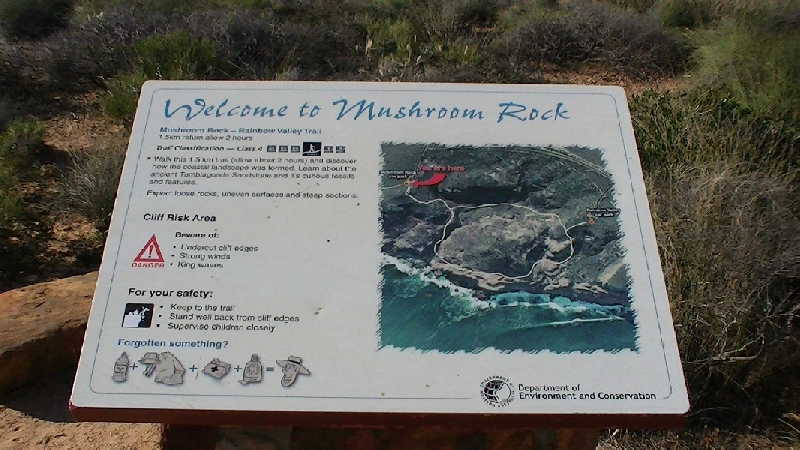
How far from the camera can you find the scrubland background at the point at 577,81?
3578 mm

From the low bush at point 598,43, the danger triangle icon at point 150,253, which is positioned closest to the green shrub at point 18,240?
the danger triangle icon at point 150,253

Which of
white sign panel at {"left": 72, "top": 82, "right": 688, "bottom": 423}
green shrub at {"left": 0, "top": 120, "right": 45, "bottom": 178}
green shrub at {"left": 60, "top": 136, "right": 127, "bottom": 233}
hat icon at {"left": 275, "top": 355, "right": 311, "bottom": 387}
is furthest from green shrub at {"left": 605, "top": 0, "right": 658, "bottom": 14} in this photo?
hat icon at {"left": 275, "top": 355, "right": 311, "bottom": 387}

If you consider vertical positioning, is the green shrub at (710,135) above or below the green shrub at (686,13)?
above

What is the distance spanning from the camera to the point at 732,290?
359 cm

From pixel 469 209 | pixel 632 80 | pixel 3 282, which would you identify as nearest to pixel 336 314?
pixel 469 209

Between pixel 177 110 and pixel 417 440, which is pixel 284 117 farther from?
pixel 417 440

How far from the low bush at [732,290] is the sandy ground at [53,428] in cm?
253

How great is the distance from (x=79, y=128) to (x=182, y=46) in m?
1.09

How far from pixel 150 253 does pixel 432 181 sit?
0.88 meters

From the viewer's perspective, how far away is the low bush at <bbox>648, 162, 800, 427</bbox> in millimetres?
3498

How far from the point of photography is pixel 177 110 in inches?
98.4

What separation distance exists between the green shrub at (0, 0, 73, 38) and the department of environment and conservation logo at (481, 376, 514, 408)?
7.11 m

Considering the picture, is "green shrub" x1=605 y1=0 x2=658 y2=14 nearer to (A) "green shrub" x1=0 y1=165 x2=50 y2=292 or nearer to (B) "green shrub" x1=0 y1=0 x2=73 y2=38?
(B) "green shrub" x1=0 y1=0 x2=73 y2=38

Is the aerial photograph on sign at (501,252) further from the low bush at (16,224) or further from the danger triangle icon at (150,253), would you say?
the low bush at (16,224)
